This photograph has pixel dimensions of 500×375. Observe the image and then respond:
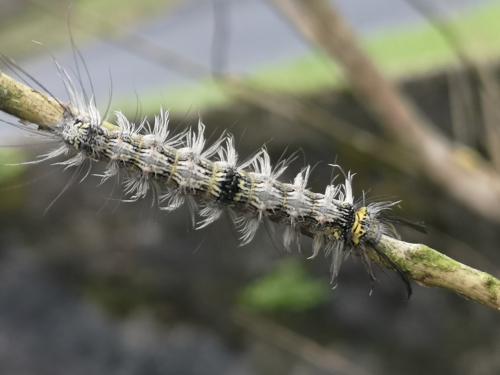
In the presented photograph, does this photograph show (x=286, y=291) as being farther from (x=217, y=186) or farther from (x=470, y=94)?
(x=217, y=186)

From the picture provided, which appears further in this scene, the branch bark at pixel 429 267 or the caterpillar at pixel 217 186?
the caterpillar at pixel 217 186

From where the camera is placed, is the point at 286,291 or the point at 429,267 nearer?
the point at 429,267

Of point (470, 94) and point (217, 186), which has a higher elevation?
point (470, 94)

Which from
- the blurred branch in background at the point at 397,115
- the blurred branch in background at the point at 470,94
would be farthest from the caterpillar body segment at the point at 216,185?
the blurred branch in background at the point at 470,94

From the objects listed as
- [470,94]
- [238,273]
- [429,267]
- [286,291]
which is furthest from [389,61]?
[429,267]

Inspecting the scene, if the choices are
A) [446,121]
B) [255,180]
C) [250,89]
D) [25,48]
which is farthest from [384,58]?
[25,48]

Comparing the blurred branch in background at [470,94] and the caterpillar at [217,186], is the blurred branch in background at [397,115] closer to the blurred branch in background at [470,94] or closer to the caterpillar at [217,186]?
the blurred branch in background at [470,94]

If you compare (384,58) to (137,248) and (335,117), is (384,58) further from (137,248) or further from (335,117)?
(137,248)
